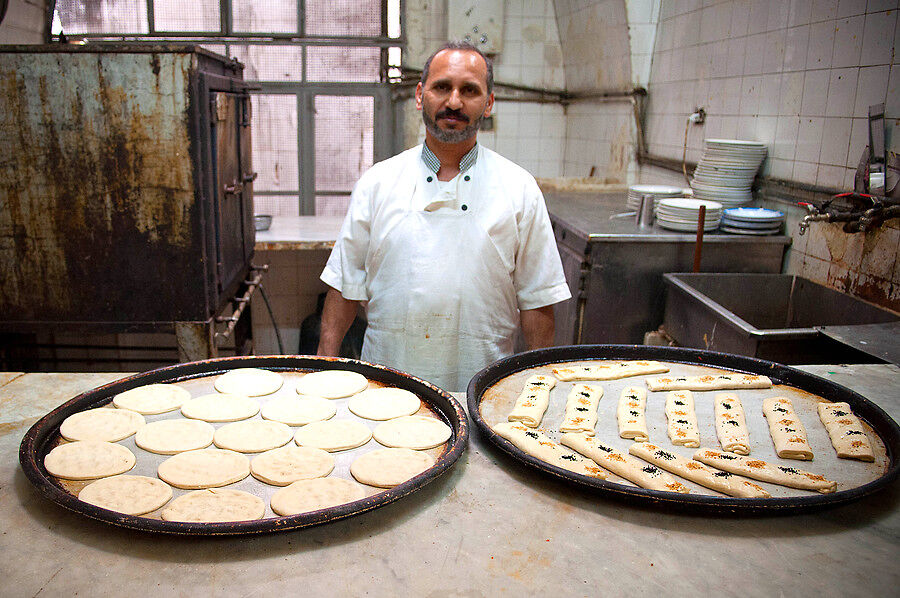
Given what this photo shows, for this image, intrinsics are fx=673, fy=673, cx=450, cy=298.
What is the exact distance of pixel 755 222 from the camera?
309cm

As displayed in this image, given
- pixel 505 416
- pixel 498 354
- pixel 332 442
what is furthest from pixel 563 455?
pixel 498 354

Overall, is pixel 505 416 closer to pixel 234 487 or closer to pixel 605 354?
pixel 605 354

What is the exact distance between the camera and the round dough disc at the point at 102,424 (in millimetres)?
1312

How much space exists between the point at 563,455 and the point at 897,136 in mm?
2060

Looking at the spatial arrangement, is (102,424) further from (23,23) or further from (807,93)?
(23,23)

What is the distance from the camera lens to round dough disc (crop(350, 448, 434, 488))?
3.96ft

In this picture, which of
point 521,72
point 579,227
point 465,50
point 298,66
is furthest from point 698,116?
point 298,66

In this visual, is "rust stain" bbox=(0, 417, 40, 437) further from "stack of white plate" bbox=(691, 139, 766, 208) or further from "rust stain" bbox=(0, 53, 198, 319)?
"stack of white plate" bbox=(691, 139, 766, 208)

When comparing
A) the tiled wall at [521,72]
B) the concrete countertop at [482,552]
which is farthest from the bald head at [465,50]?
the tiled wall at [521,72]

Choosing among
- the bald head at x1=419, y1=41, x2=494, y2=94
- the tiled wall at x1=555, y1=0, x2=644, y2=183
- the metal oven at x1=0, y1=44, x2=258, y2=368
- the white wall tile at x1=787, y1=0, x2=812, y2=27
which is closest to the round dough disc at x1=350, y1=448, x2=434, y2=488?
the bald head at x1=419, y1=41, x2=494, y2=94

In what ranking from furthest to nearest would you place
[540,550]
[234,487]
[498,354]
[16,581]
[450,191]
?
[498,354]
[450,191]
[234,487]
[540,550]
[16,581]

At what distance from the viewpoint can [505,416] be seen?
1.44 metres

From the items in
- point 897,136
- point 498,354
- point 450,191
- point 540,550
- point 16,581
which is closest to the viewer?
point 16,581

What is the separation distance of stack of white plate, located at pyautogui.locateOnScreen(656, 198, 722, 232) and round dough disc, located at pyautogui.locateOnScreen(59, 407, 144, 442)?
8.28 feet
